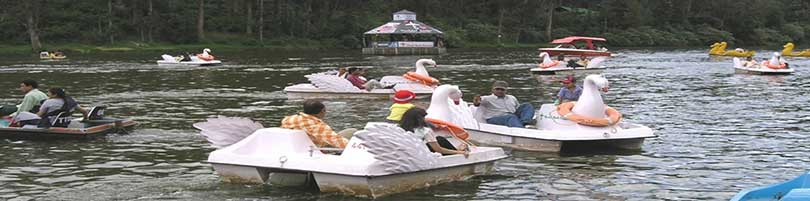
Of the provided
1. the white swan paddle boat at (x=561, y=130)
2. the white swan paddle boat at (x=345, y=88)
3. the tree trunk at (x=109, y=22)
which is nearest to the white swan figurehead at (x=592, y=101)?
the white swan paddle boat at (x=561, y=130)

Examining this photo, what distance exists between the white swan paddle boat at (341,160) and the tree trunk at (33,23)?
66649 millimetres

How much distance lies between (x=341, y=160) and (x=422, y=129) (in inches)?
59.6

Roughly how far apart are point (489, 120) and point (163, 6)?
7612 cm

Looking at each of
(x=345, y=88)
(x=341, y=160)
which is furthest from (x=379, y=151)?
(x=345, y=88)

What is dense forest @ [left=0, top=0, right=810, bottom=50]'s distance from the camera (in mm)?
84250

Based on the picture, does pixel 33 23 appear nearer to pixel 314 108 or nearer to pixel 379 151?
pixel 314 108

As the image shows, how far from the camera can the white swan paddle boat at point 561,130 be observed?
649 inches

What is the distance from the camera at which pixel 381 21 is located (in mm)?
107312

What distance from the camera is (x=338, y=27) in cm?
9756

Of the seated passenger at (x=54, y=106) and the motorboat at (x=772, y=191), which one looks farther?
the seated passenger at (x=54, y=106)

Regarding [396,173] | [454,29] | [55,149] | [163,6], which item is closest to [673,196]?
[396,173]

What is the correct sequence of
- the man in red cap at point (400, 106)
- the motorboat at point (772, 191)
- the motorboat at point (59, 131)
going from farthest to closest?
the motorboat at point (59, 131) < the man in red cap at point (400, 106) < the motorboat at point (772, 191)

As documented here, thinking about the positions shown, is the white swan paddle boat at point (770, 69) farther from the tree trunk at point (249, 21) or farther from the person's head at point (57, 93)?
the tree trunk at point (249, 21)

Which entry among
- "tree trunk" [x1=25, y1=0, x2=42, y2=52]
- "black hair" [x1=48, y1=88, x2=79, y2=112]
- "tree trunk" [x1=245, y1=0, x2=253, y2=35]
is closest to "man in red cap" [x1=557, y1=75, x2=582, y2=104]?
"black hair" [x1=48, y1=88, x2=79, y2=112]
